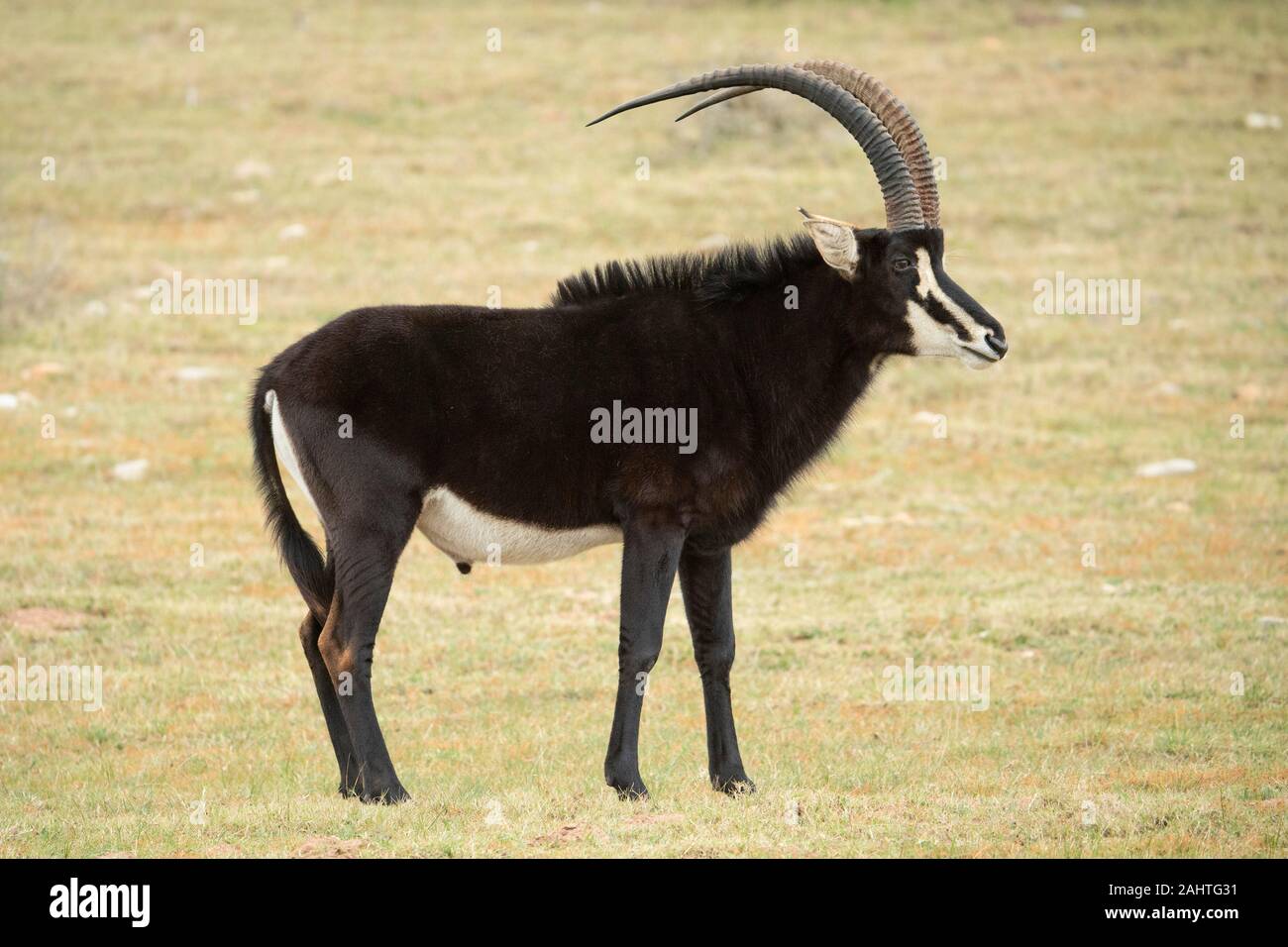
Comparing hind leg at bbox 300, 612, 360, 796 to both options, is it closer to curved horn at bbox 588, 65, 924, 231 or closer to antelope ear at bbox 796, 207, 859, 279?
curved horn at bbox 588, 65, 924, 231

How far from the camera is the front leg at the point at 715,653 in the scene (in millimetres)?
9539

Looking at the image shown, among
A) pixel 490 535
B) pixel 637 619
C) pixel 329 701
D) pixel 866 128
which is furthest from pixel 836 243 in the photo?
pixel 329 701

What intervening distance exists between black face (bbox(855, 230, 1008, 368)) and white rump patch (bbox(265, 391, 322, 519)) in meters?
3.23

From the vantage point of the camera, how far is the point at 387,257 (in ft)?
87.6

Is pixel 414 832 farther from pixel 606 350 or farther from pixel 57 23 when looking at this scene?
pixel 57 23

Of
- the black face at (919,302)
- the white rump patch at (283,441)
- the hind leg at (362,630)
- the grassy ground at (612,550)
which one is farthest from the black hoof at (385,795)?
the black face at (919,302)

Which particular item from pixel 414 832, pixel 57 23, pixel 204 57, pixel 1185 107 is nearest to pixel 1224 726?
pixel 414 832

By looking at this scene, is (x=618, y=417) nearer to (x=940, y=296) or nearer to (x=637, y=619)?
(x=637, y=619)

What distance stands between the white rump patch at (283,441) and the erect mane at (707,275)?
1732 mm

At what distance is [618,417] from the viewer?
29.8 ft

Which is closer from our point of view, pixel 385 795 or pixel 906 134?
pixel 385 795

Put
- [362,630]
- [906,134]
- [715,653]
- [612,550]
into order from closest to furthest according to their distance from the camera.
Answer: [362,630] → [906,134] → [715,653] → [612,550]

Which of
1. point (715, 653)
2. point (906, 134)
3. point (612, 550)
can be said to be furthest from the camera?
point (612, 550)

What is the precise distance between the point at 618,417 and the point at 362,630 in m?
1.79
